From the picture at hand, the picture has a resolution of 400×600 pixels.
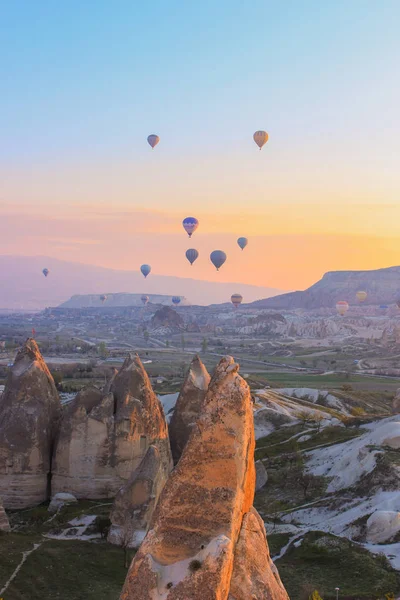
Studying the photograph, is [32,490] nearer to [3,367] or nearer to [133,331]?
[3,367]

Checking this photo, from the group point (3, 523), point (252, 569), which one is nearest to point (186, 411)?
point (3, 523)

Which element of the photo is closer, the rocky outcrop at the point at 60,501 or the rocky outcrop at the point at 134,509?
the rocky outcrop at the point at 134,509

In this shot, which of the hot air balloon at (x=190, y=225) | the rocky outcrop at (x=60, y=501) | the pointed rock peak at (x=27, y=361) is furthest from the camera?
the hot air balloon at (x=190, y=225)

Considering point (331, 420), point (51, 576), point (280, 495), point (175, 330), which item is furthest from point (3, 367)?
point (175, 330)

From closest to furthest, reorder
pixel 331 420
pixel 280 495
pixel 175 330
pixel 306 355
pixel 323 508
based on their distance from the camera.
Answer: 1. pixel 323 508
2. pixel 280 495
3. pixel 331 420
4. pixel 306 355
5. pixel 175 330

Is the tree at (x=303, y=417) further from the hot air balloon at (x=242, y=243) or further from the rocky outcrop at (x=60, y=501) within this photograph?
the hot air balloon at (x=242, y=243)

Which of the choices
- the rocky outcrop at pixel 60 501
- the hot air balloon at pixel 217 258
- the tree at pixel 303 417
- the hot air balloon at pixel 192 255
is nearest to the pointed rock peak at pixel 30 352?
the rocky outcrop at pixel 60 501

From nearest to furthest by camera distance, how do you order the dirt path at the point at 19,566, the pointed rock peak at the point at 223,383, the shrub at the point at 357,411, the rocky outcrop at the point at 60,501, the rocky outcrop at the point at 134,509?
the pointed rock peak at the point at 223,383
the dirt path at the point at 19,566
the rocky outcrop at the point at 134,509
the rocky outcrop at the point at 60,501
the shrub at the point at 357,411
